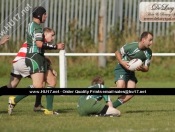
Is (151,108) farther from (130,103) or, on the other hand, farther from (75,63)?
(75,63)

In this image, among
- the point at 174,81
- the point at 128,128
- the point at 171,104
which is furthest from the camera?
the point at 174,81

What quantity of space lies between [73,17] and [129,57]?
1262cm

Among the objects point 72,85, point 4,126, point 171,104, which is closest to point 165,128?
point 4,126

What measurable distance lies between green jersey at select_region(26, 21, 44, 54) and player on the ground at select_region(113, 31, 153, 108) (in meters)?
1.58

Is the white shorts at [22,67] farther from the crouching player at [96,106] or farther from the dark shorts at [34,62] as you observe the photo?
the crouching player at [96,106]

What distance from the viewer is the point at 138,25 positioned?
25.9 metres

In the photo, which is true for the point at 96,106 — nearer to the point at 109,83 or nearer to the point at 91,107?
the point at 91,107

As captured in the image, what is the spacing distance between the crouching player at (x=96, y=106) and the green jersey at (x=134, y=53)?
127 cm

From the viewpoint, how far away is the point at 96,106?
12.5 meters

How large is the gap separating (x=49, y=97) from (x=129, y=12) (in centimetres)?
1321

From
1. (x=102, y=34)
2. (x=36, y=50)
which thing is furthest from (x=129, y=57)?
(x=102, y=34)

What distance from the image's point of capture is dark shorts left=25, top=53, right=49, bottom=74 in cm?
1291

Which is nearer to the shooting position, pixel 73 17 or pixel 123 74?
pixel 123 74

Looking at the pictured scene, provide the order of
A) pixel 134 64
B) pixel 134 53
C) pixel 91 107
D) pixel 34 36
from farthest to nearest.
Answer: pixel 134 53 → pixel 134 64 → pixel 34 36 → pixel 91 107
